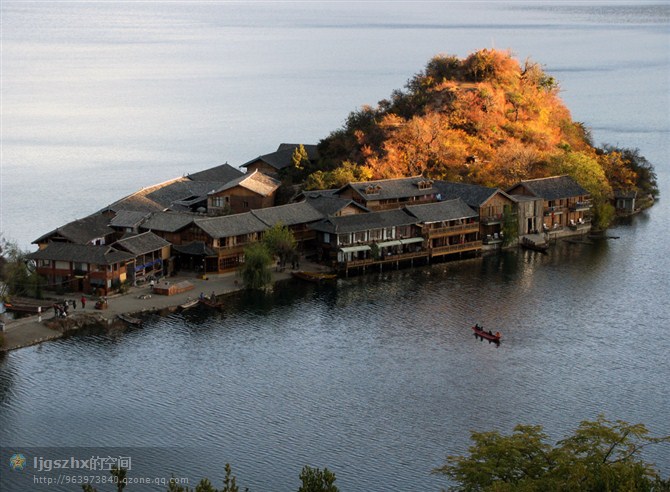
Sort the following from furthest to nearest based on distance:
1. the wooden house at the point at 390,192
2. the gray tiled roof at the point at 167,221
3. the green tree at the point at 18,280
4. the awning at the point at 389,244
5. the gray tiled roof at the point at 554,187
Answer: the gray tiled roof at the point at 554,187, the wooden house at the point at 390,192, the awning at the point at 389,244, the gray tiled roof at the point at 167,221, the green tree at the point at 18,280

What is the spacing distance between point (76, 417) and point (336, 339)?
1346 cm

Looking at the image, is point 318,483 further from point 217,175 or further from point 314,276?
point 217,175

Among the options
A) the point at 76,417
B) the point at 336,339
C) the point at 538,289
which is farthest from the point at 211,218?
the point at 76,417

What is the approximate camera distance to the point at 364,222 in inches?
2475

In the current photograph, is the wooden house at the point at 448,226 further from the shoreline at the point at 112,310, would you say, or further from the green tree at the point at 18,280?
the green tree at the point at 18,280

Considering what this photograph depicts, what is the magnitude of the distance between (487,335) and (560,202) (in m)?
25.2

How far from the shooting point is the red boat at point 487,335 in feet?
163

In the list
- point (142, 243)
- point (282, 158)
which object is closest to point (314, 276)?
point (142, 243)

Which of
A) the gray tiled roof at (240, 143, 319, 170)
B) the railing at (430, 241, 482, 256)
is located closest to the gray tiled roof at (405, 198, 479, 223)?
the railing at (430, 241, 482, 256)

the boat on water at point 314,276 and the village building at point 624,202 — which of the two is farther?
the village building at point 624,202

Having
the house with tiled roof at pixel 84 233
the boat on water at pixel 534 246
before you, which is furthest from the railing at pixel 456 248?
the house with tiled roof at pixel 84 233

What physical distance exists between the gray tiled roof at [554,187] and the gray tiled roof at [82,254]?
2846 cm

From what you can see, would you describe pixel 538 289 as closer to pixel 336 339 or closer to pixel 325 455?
pixel 336 339

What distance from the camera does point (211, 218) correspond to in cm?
6069
